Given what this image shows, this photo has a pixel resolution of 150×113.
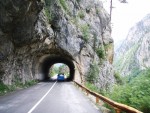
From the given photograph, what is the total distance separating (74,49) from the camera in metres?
43.3

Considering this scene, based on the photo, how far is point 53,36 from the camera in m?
38.9

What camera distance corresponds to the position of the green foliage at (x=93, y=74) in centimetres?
4456

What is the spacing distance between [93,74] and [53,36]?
31.9 feet

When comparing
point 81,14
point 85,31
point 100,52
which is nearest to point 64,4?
point 85,31

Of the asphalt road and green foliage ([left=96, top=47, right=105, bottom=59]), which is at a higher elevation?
green foliage ([left=96, top=47, right=105, bottom=59])

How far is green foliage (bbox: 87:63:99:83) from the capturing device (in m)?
44.6

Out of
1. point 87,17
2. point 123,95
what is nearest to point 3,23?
point 123,95

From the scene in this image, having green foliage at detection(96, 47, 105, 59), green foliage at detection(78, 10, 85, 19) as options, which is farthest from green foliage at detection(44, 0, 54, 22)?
green foliage at detection(96, 47, 105, 59)

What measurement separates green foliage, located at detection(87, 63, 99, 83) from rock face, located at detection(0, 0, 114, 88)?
82 cm

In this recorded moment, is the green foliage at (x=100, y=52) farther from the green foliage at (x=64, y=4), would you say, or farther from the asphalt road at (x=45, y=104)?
the asphalt road at (x=45, y=104)

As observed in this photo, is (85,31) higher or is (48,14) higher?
(48,14)

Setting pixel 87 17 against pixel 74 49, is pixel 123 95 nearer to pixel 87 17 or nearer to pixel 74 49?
pixel 74 49

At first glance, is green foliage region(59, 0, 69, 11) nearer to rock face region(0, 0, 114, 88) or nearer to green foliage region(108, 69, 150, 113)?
rock face region(0, 0, 114, 88)

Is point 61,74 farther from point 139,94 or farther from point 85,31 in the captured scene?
point 139,94
